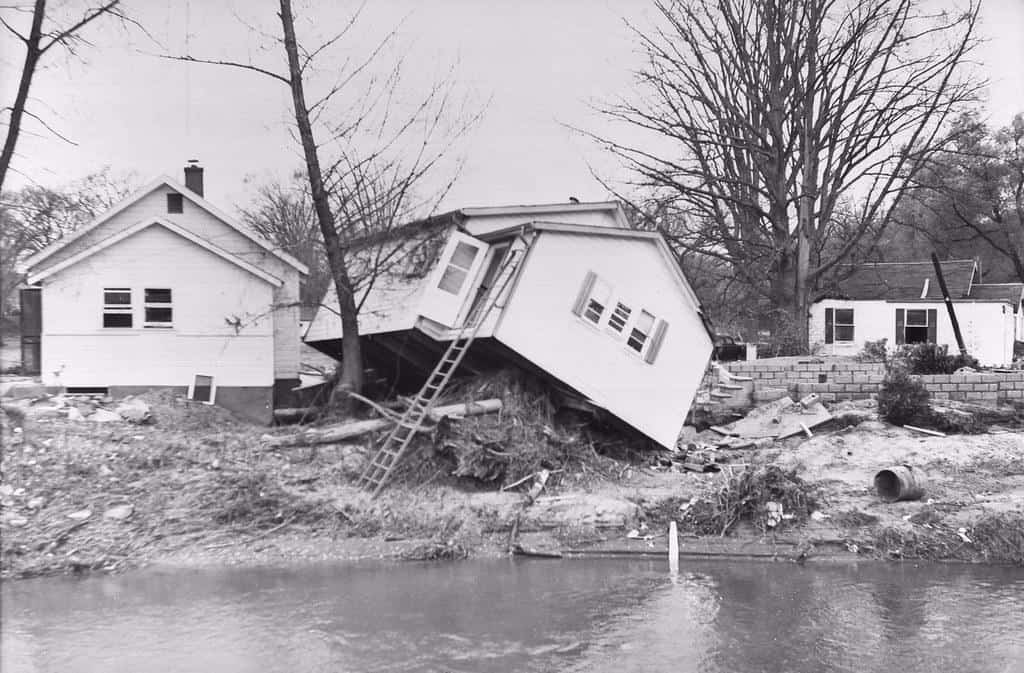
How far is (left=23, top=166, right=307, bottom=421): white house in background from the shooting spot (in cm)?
1900

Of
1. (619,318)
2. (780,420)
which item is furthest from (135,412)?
(780,420)

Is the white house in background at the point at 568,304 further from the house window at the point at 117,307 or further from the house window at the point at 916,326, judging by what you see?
the house window at the point at 916,326

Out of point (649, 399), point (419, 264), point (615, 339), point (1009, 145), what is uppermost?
point (1009, 145)

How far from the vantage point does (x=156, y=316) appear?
19.5 meters

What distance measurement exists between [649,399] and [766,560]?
4.60m

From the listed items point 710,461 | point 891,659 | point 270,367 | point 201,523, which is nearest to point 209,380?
point 270,367


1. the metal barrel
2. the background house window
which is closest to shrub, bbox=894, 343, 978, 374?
the metal barrel

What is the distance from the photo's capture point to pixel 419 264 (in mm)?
17031

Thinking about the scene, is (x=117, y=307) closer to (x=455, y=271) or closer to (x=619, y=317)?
(x=455, y=271)

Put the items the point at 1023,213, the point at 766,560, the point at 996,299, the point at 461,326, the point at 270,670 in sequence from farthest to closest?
1. the point at 1023,213
2. the point at 996,299
3. the point at 461,326
4. the point at 766,560
5. the point at 270,670

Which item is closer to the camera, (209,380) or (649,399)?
(649,399)

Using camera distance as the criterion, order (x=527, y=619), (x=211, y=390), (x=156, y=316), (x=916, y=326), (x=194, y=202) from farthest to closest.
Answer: (x=916, y=326) < (x=194, y=202) < (x=211, y=390) < (x=156, y=316) < (x=527, y=619)

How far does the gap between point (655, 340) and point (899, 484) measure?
501cm

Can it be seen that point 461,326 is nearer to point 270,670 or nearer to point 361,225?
point 361,225
